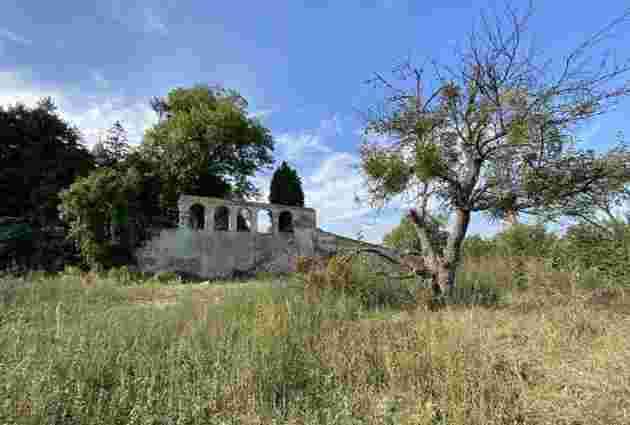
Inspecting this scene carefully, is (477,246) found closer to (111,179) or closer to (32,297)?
(32,297)

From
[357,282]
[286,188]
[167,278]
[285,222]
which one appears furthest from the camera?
[286,188]

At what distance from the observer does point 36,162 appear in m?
15.9

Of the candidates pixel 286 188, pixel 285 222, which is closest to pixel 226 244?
pixel 285 222

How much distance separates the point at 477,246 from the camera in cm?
862

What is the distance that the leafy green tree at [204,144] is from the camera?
1720cm

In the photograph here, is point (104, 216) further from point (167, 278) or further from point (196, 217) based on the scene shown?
point (196, 217)

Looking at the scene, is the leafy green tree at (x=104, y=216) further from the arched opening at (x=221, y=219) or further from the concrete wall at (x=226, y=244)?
the arched opening at (x=221, y=219)

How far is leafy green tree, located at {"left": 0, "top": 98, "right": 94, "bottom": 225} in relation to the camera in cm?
1480

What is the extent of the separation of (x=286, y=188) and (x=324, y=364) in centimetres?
1630

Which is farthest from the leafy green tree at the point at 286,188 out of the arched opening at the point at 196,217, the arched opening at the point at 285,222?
the arched opening at the point at 196,217

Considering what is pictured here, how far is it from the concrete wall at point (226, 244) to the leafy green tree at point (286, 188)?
2463 mm

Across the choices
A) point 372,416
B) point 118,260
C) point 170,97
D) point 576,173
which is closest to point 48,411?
point 372,416

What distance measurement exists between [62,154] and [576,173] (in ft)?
69.8

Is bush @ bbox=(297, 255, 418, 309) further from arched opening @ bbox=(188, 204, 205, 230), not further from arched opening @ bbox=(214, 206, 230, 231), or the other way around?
arched opening @ bbox=(214, 206, 230, 231)
